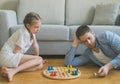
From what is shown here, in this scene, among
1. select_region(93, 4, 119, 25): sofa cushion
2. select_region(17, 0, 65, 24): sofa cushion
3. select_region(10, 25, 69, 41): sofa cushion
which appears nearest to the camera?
select_region(10, 25, 69, 41): sofa cushion

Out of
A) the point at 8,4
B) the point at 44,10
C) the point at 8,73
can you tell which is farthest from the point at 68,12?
the point at 8,73

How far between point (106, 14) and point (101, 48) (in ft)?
3.37

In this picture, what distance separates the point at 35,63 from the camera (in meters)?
2.08

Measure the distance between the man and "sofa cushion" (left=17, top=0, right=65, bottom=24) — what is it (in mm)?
1065

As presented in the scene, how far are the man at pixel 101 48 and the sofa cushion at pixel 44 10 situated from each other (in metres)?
1.06

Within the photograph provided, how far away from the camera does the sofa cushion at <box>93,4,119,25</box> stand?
2.96m

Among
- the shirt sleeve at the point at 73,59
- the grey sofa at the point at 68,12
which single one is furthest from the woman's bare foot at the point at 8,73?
the grey sofa at the point at 68,12

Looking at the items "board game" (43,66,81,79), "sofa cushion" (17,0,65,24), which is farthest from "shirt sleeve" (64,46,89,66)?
"sofa cushion" (17,0,65,24)

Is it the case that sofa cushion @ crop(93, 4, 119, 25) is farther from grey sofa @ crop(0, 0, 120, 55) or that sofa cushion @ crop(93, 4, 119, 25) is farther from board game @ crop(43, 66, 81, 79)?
board game @ crop(43, 66, 81, 79)

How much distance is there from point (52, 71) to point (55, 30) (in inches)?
26.3

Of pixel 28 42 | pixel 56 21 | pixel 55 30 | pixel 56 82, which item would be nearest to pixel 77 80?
pixel 56 82

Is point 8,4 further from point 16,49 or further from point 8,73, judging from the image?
point 8,73

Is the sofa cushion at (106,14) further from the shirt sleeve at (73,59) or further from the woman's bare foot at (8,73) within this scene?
the woman's bare foot at (8,73)

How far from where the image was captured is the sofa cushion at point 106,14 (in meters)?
2.96
